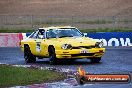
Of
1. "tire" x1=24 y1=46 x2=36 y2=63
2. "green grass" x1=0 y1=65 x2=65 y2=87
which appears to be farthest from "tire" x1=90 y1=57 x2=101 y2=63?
"green grass" x1=0 y1=65 x2=65 y2=87

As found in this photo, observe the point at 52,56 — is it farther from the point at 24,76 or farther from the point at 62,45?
the point at 24,76

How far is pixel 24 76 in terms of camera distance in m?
14.6

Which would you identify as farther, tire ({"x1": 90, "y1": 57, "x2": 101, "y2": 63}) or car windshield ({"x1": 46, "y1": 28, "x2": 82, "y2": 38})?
car windshield ({"x1": 46, "y1": 28, "x2": 82, "y2": 38})

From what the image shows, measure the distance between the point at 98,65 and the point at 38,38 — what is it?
9.51 ft

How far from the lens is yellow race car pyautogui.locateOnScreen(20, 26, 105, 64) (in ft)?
62.4

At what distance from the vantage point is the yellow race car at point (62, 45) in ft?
62.4

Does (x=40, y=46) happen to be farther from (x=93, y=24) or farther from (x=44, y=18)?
(x=44, y=18)

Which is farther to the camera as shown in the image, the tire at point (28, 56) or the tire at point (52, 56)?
the tire at point (28, 56)

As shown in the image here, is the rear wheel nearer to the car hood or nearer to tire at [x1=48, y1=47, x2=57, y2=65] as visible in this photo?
tire at [x1=48, y1=47, x2=57, y2=65]

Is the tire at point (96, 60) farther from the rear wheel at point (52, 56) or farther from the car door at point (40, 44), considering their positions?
the car door at point (40, 44)

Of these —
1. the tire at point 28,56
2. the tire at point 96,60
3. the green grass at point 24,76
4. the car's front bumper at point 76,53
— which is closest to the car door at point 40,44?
the tire at point 28,56

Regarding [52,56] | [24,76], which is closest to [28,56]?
[52,56]

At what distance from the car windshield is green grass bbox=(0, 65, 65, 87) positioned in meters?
3.96

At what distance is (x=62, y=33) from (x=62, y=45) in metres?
1.26
